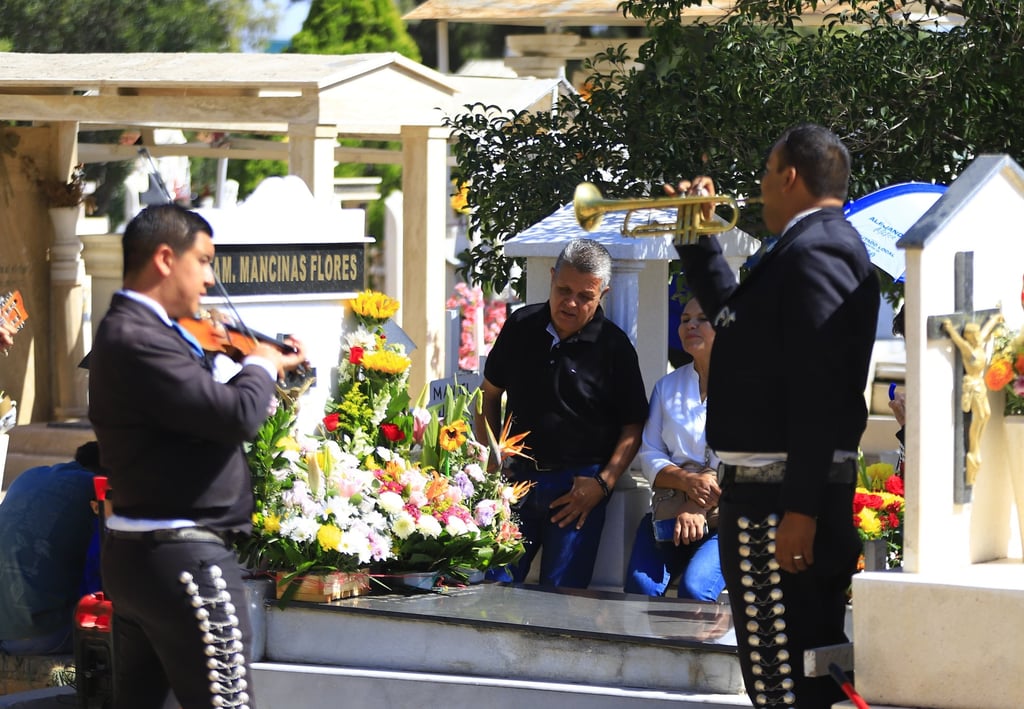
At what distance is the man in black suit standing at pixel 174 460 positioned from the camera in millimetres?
4023

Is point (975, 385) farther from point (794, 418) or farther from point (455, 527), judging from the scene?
point (455, 527)

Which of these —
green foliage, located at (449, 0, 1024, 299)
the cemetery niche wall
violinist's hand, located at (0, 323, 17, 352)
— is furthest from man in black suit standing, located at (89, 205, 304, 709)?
green foliage, located at (449, 0, 1024, 299)

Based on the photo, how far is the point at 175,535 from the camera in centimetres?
408

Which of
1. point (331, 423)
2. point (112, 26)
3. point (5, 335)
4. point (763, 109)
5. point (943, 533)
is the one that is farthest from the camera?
point (112, 26)

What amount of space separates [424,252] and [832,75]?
3.71 metres

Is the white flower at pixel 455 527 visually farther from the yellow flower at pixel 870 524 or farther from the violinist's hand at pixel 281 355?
the violinist's hand at pixel 281 355

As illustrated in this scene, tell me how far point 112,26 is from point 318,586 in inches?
531

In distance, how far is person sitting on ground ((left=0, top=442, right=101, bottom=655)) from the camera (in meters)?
5.89

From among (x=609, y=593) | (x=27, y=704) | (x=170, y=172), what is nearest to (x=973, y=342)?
(x=609, y=593)

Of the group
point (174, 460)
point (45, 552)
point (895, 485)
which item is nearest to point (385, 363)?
point (45, 552)

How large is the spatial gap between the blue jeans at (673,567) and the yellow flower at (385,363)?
1.12 m

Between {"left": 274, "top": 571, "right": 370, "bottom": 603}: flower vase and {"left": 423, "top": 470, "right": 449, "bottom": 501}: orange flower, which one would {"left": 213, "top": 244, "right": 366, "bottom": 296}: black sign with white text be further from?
{"left": 274, "top": 571, "right": 370, "bottom": 603}: flower vase

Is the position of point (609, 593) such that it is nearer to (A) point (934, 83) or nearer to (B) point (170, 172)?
(A) point (934, 83)

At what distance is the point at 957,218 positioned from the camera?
174 inches
